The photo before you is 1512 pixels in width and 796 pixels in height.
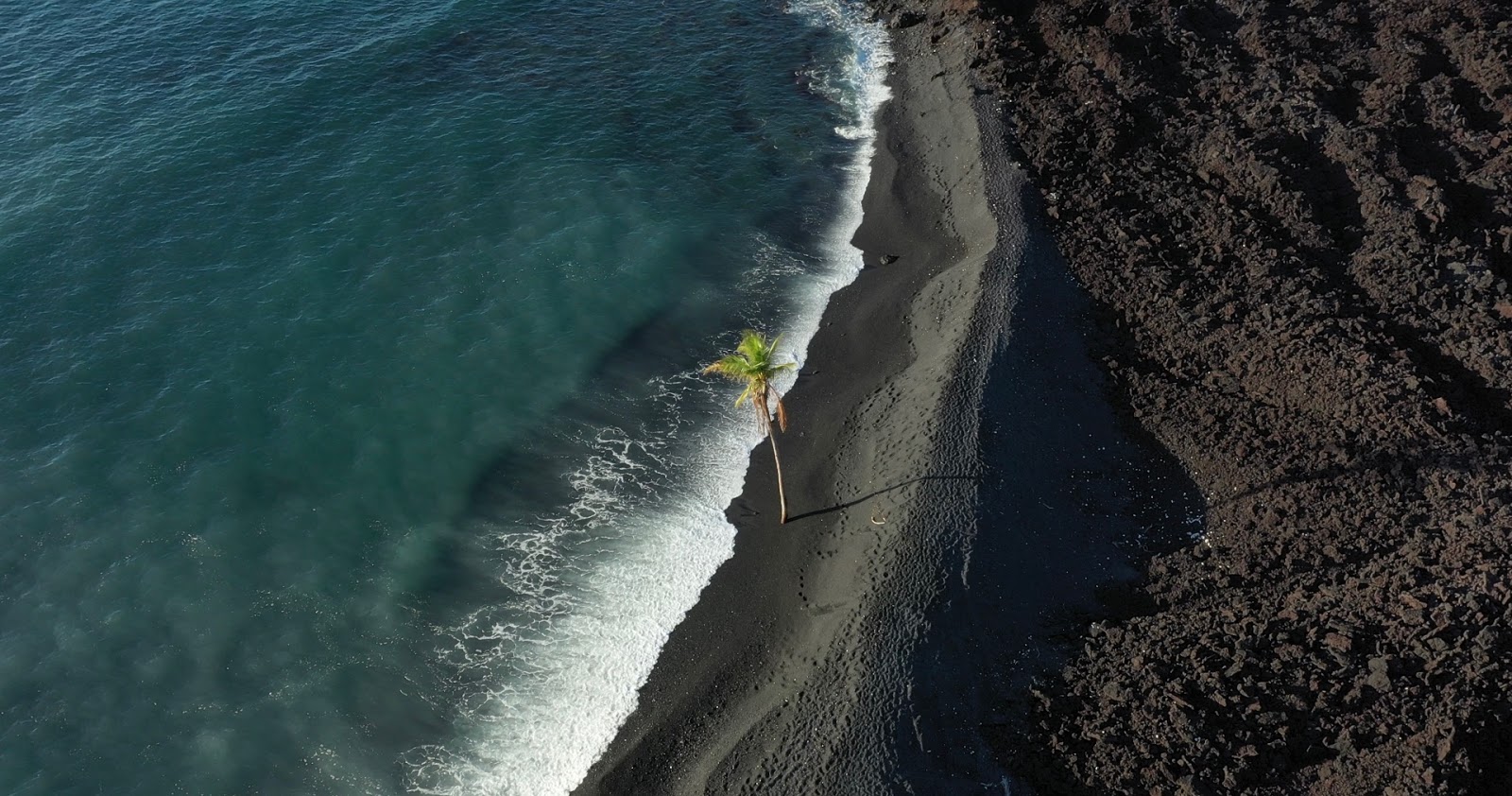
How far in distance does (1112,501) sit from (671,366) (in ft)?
76.7

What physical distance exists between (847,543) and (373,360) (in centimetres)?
2756

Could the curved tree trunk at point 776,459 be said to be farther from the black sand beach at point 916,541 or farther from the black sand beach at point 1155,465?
the black sand beach at point 1155,465

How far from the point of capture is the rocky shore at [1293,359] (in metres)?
33.8

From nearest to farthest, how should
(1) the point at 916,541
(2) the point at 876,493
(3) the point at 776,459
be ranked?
(1) the point at 916,541, (2) the point at 876,493, (3) the point at 776,459

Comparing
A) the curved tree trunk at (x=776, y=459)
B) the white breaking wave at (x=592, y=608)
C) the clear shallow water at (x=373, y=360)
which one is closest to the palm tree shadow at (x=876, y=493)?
the curved tree trunk at (x=776, y=459)

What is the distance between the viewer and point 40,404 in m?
48.1

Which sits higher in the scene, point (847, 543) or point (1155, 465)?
point (1155, 465)

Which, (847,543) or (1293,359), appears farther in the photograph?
(1293,359)

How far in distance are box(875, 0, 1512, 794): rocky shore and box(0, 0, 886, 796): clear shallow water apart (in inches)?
629

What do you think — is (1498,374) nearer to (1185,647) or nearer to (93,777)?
(1185,647)

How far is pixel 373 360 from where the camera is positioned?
50781 mm

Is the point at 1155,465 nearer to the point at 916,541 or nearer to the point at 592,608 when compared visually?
the point at 916,541

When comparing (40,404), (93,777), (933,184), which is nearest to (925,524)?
(933,184)

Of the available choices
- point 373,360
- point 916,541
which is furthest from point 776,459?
point 373,360
